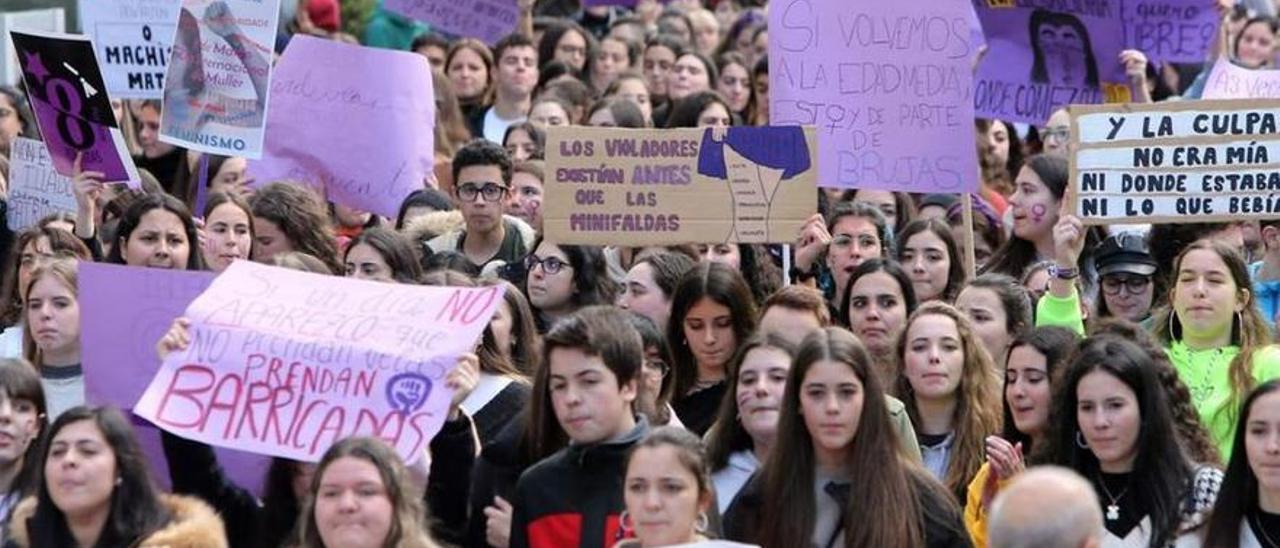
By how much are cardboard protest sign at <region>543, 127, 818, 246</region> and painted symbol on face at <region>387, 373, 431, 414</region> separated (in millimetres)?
2439

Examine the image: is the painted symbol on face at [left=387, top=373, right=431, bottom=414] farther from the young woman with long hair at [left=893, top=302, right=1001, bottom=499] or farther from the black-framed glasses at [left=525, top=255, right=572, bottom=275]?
the black-framed glasses at [left=525, top=255, right=572, bottom=275]

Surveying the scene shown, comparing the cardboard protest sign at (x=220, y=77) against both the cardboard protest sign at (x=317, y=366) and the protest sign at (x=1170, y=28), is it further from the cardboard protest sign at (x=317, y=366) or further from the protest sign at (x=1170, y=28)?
the protest sign at (x=1170, y=28)

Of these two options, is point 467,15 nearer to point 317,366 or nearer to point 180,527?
point 317,366

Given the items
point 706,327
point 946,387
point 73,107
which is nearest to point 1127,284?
point 946,387

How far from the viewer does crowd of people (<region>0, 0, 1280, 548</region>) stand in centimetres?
760

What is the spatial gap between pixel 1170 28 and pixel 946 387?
17.5 feet

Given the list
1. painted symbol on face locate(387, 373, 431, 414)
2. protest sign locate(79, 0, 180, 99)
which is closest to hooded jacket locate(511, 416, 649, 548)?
painted symbol on face locate(387, 373, 431, 414)

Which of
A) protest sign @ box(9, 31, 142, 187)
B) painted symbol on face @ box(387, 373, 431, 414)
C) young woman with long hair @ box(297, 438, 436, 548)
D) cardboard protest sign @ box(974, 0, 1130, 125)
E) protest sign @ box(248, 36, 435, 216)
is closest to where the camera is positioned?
young woman with long hair @ box(297, 438, 436, 548)

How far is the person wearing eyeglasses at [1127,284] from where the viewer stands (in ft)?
34.4

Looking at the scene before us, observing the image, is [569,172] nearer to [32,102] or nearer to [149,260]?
[149,260]

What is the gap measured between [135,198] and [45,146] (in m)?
1.20

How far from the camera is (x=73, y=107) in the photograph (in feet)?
37.9

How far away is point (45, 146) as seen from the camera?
11.8 metres

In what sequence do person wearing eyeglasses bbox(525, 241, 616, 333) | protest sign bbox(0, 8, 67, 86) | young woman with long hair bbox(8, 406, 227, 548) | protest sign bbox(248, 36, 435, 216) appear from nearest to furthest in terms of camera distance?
young woman with long hair bbox(8, 406, 227, 548) < person wearing eyeglasses bbox(525, 241, 616, 333) < protest sign bbox(248, 36, 435, 216) < protest sign bbox(0, 8, 67, 86)
